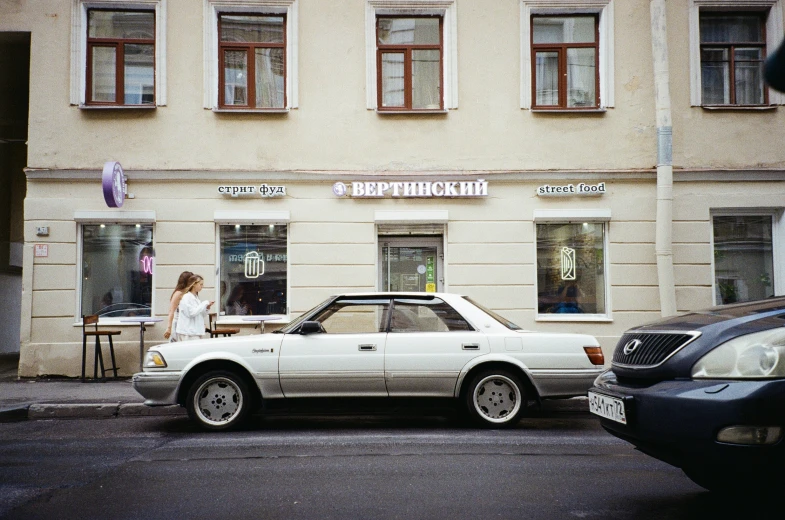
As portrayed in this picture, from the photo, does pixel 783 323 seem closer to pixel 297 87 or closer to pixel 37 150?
pixel 297 87

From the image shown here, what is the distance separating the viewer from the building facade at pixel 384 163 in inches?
434

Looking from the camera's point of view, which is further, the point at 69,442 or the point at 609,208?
the point at 609,208

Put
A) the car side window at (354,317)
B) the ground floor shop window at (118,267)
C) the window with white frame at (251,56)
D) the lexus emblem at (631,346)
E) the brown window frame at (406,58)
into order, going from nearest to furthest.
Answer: the lexus emblem at (631,346)
the car side window at (354,317)
the ground floor shop window at (118,267)
the window with white frame at (251,56)
the brown window frame at (406,58)

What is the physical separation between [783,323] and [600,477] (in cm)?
202

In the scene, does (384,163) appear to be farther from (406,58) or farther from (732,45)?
(732,45)

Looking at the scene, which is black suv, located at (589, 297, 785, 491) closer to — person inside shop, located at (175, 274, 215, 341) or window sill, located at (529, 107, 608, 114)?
person inside shop, located at (175, 274, 215, 341)

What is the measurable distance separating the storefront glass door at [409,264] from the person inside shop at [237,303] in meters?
2.48

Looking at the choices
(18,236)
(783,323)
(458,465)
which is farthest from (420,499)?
(18,236)

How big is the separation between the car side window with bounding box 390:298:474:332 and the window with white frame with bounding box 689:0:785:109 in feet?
24.9

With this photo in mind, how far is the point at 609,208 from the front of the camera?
36.7 ft

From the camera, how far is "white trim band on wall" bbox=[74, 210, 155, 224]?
10.9 meters

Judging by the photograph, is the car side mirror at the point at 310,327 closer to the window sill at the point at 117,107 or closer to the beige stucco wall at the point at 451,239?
the beige stucco wall at the point at 451,239

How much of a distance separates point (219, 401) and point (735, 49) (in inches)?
432

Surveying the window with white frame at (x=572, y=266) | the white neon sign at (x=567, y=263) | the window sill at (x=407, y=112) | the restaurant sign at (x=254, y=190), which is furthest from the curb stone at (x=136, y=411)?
the white neon sign at (x=567, y=263)
